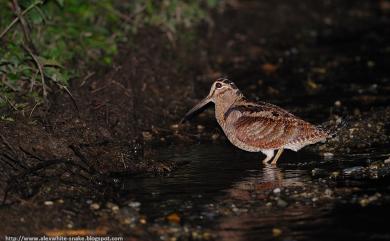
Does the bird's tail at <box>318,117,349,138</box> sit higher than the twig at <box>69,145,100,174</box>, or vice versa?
the bird's tail at <box>318,117,349,138</box>

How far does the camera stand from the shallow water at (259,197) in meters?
6.20

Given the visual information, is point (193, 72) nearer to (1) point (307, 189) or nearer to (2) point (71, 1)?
(2) point (71, 1)

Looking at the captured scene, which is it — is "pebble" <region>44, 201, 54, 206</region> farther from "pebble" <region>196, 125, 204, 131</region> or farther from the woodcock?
"pebble" <region>196, 125, 204, 131</region>

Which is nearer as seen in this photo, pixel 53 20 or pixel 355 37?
pixel 53 20

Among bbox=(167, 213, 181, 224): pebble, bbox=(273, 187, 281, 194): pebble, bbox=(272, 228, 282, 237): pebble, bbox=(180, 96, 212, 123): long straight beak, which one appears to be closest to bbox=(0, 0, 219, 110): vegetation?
bbox=(180, 96, 212, 123): long straight beak

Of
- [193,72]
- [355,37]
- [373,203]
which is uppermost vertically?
[355,37]

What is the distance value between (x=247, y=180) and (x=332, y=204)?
119 cm

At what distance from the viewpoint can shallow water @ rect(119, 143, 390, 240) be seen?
6.20 m

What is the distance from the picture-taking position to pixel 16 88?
30.4 ft

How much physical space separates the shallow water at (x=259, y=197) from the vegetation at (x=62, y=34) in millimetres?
1820

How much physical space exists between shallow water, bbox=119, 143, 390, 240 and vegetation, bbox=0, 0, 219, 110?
5.97 feet

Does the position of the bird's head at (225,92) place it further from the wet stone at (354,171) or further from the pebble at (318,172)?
the wet stone at (354,171)

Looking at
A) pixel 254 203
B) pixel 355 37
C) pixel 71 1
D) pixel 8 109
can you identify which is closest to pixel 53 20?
pixel 71 1

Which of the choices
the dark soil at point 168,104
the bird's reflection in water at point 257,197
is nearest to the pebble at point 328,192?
the bird's reflection in water at point 257,197
